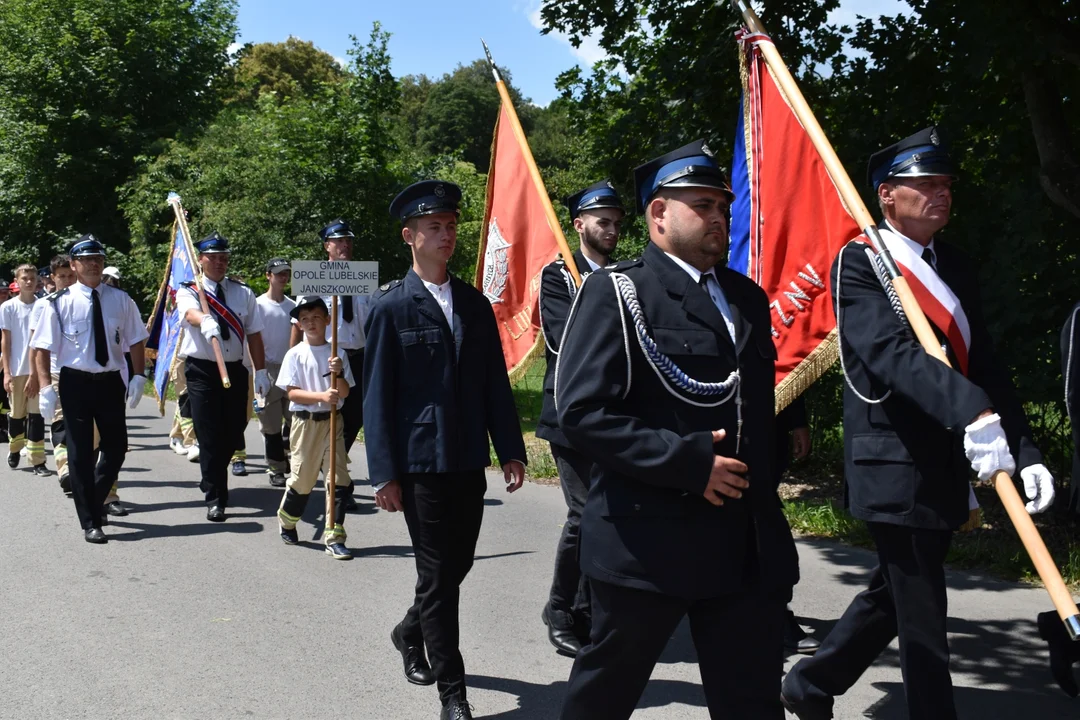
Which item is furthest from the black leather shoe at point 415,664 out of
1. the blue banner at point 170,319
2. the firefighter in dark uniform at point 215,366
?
the blue banner at point 170,319

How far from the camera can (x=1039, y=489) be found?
3.59m

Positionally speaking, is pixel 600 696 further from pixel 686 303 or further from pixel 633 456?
pixel 686 303

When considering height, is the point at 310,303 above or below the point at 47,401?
above

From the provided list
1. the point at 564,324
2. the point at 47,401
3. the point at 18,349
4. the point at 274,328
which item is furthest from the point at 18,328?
the point at 564,324

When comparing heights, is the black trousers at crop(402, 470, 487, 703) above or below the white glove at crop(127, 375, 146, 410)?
below

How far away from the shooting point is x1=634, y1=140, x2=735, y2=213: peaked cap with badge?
3336 mm

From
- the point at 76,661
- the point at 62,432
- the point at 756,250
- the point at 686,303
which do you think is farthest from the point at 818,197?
the point at 62,432

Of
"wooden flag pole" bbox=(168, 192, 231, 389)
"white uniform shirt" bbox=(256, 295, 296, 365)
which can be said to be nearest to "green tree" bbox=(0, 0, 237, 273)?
"white uniform shirt" bbox=(256, 295, 296, 365)

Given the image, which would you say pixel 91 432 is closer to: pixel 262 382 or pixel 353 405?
pixel 262 382

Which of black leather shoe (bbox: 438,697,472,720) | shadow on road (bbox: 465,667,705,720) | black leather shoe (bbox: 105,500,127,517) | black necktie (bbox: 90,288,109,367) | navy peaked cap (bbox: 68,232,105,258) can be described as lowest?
shadow on road (bbox: 465,667,705,720)

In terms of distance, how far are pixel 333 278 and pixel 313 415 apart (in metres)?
1.01

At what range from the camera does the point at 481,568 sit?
7438mm

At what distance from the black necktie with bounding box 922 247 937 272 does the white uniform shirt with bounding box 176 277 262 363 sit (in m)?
6.54

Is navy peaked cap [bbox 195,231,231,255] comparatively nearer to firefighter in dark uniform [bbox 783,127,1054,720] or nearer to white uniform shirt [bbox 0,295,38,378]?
white uniform shirt [bbox 0,295,38,378]
